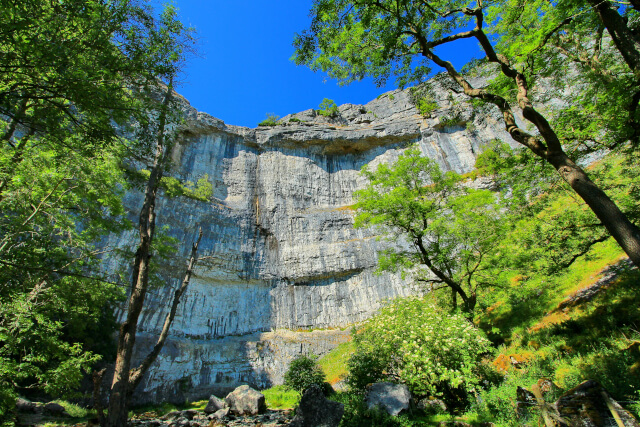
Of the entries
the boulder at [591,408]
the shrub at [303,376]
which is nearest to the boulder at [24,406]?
the shrub at [303,376]

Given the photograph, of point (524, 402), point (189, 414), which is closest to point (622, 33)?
point (524, 402)

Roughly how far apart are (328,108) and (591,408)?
40.1 metres

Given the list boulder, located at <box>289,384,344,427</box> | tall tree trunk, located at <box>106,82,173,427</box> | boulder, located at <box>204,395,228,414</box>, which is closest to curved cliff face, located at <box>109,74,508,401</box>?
boulder, located at <box>204,395,228,414</box>

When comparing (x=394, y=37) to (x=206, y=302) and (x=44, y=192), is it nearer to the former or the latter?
(x=44, y=192)

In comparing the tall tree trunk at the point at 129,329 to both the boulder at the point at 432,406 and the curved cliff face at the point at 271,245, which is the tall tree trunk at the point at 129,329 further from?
the curved cliff face at the point at 271,245

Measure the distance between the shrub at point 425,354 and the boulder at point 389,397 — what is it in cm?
37

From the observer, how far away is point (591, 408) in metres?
4.53

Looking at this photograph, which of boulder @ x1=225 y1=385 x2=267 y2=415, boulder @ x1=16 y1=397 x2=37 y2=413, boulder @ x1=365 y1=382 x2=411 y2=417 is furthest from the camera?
boulder @ x1=225 y1=385 x2=267 y2=415

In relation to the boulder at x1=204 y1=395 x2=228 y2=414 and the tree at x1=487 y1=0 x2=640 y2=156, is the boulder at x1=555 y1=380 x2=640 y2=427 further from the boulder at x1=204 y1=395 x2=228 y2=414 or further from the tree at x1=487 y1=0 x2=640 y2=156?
the boulder at x1=204 y1=395 x2=228 y2=414

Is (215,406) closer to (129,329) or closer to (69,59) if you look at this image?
(129,329)

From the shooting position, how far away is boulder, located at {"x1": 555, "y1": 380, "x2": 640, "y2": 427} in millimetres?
4209

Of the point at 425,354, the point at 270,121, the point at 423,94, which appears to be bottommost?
the point at 425,354

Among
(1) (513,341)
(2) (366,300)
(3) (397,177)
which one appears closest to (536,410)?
(1) (513,341)

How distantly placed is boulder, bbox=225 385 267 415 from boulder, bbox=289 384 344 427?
667 cm
